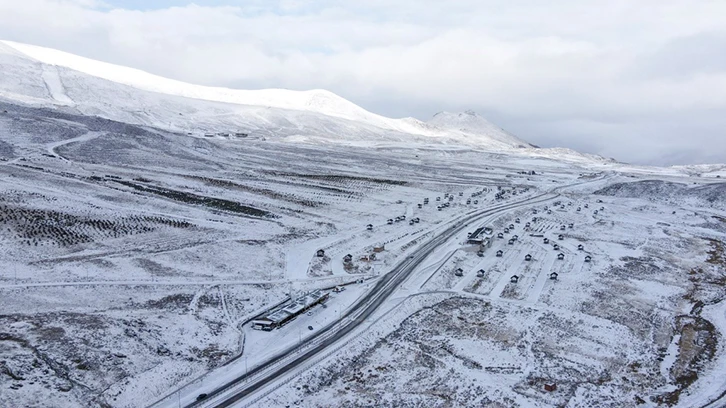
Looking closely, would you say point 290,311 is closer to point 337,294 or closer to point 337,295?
point 337,295

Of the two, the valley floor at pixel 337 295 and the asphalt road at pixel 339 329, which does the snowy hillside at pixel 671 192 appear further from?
the asphalt road at pixel 339 329

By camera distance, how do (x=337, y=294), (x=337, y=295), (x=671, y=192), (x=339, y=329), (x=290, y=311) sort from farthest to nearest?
1. (x=671, y=192)
2. (x=337, y=294)
3. (x=337, y=295)
4. (x=290, y=311)
5. (x=339, y=329)

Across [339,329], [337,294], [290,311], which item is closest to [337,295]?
[337,294]

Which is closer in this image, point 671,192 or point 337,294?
point 337,294

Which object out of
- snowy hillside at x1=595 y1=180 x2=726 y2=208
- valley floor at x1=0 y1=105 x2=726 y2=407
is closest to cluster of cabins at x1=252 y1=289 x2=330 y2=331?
valley floor at x1=0 y1=105 x2=726 y2=407

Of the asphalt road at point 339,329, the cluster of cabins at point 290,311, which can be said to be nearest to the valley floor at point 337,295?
the asphalt road at point 339,329

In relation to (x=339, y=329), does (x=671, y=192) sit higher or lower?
higher
